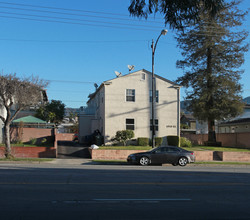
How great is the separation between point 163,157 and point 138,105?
10.2 m

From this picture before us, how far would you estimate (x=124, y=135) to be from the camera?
88.1 ft

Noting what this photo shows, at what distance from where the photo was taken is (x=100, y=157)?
22.3 metres

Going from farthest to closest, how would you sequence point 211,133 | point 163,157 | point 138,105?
1. point 211,133
2. point 138,105
3. point 163,157

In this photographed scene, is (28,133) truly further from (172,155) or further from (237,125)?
(237,125)

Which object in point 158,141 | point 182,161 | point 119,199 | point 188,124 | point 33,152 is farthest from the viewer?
point 188,124

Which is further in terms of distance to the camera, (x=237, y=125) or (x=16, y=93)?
(x=237, y=125)

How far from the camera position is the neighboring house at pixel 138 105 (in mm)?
27925

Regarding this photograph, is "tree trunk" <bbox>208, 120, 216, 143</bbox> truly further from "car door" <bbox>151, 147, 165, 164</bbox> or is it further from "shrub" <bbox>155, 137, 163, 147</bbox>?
"car door" <bbox>151, 147, 165, 164</bbox>

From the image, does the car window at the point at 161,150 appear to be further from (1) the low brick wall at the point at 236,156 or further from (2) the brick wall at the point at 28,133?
(2) the brick wall at the point at 28,133

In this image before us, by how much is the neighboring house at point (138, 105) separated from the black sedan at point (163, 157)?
9.08 meters

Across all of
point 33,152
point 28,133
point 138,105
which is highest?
point 138,105

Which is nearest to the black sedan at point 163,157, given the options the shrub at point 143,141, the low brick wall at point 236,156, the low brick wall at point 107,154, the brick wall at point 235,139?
the low brick wall at point 107,154

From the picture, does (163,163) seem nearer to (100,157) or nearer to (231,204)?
(100,157)

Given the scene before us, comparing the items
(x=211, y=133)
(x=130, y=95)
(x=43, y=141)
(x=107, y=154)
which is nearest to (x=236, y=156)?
(x=211, y=133)
